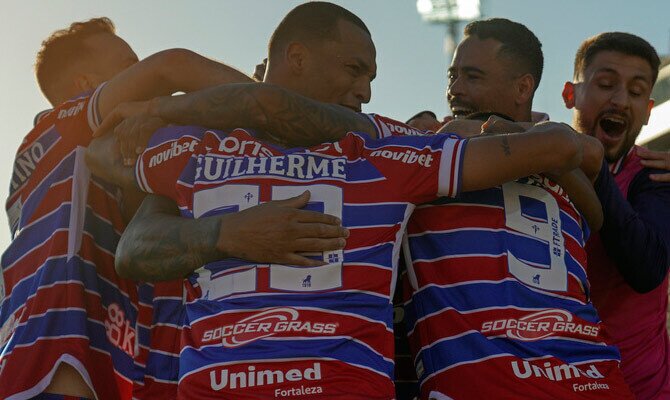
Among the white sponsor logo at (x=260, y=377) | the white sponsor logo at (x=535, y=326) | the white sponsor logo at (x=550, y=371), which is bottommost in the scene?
the white sponsor logo at (x=550, y=371)

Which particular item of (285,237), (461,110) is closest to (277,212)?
(285,237)

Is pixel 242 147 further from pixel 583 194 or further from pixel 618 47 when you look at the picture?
pixel 618 47

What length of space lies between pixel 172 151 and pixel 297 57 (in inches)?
42.9

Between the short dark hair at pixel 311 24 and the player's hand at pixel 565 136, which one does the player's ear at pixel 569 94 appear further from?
the player's hand at pixel 565 136

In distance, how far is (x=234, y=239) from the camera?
3221 mm

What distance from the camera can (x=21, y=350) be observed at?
3848 mm

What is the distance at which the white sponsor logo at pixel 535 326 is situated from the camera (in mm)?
3381

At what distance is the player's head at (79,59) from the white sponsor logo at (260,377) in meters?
2.34

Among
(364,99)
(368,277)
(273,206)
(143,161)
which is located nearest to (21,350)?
(143,161)

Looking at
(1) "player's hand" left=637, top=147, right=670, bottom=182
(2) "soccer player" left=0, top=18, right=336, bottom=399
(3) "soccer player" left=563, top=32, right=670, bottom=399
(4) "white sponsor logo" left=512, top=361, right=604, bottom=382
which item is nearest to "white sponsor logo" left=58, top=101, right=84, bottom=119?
(2) "soccer player" left=0, top=18, right=336, bottom=399

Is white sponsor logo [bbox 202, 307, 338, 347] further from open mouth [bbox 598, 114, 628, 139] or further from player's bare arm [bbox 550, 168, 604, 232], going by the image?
open mouth [bbox 598, 114, 628, 139]

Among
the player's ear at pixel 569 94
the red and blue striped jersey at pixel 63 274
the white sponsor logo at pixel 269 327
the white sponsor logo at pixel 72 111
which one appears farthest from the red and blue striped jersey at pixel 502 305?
the player's ear at pixel 569 94

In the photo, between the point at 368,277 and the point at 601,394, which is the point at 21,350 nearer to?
the point at 368,277

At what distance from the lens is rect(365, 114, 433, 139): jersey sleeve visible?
3.91 meters
